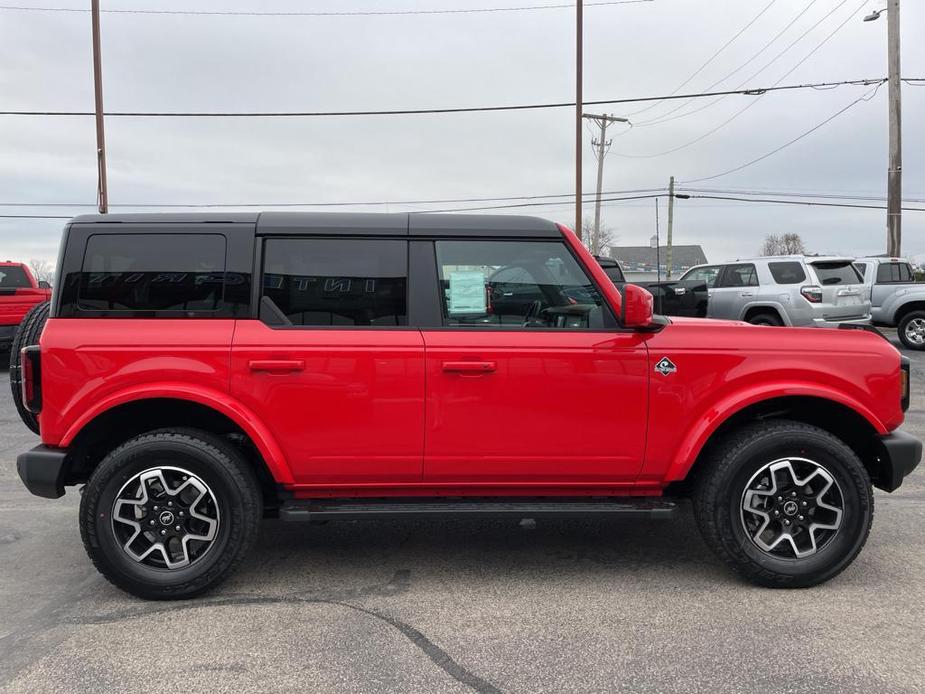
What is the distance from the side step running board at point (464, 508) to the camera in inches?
137

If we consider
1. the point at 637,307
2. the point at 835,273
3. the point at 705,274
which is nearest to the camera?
the point at 637,307

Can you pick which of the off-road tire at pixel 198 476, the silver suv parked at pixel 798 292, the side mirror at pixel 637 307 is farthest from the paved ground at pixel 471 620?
the silver suv parked at pixel 798 292

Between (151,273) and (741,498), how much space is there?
123 inches

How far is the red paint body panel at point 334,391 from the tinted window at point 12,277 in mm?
12941

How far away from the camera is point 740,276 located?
13898 millimetres

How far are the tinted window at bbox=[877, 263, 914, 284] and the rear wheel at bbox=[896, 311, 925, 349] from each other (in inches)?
61.1

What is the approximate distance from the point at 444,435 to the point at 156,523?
1.46 meters

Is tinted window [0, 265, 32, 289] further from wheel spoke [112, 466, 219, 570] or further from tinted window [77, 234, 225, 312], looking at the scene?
wheel spoke [112, 466, 219, 570]

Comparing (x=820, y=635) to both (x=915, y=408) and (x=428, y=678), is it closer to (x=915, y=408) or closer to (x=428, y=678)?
(x=428, y=678)

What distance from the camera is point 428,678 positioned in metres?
2.72

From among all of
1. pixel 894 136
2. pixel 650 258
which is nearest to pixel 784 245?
pixel 650 258

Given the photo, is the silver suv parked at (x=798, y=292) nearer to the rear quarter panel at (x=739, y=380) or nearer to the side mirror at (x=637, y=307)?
the rear quarter panel at (x=739, y=380)

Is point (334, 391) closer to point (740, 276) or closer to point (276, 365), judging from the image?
point (276, 365)

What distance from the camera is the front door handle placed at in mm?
3375
